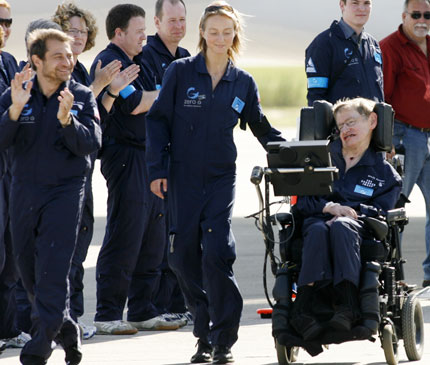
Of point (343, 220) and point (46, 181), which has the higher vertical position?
point (46, 181)

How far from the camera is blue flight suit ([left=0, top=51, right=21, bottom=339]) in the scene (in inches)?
267

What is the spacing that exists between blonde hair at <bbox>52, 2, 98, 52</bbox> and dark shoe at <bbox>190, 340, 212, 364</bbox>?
2.31 meters

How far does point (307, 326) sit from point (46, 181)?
1.55 m

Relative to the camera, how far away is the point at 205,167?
6.48 meters

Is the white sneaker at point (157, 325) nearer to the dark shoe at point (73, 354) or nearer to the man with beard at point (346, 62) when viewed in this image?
the dark shoe at point (73, 354)

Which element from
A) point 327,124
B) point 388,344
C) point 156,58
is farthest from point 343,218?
point 156,58

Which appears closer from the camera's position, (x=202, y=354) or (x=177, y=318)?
(x=202, y=354)

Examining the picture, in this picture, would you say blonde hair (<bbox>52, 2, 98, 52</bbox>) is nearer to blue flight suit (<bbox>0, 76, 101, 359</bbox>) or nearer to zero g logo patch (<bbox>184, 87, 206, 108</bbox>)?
zero g logo patch (<bbox>184, 87, 206, 108</bbox>)

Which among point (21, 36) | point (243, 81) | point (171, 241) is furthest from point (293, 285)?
point (21, 36)

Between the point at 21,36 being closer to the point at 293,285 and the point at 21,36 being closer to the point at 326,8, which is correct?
the point at 326,8

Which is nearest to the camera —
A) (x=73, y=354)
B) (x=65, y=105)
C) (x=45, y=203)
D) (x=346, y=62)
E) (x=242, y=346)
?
(x=65, y=105)

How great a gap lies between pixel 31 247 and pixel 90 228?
1.40 metres

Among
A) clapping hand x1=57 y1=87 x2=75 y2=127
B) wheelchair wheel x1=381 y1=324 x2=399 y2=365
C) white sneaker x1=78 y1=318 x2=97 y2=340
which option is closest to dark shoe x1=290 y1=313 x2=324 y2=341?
wheelchair wheel x1=381 y1=324 x2=399 y2=365

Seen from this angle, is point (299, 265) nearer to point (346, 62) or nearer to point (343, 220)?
point (343, 220)
